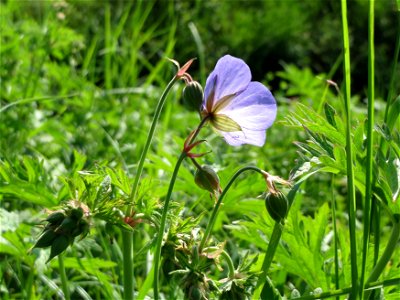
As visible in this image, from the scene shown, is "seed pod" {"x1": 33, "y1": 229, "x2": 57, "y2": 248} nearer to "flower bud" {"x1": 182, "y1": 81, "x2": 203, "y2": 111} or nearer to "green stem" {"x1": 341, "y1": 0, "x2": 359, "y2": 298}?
"flower bud" {"x1": 182, "y1": 81, "x2": 203, "y2": 111}

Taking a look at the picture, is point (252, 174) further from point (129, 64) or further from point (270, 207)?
point (129, 64)

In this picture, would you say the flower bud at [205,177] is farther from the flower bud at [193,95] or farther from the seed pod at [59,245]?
the seed pod at [59,245]

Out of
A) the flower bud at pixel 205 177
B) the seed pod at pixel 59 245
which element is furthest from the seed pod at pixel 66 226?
the flower bud at pixel 205 177

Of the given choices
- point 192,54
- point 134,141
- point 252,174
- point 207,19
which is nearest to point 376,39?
point 207,19

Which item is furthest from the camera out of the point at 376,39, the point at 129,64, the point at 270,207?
the point at 376,39

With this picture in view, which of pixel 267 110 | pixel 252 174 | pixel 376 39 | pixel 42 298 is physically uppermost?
pixel 267 110

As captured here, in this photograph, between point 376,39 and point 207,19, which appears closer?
point 207,19
